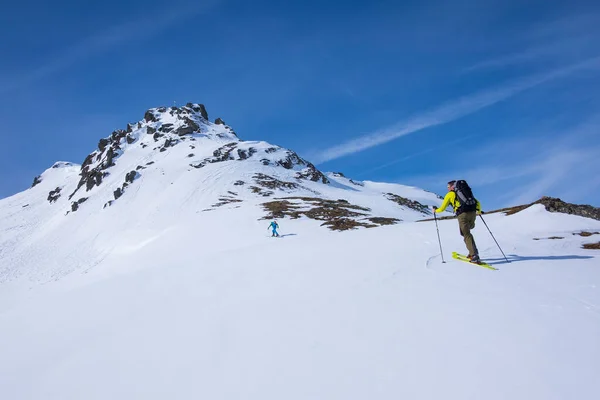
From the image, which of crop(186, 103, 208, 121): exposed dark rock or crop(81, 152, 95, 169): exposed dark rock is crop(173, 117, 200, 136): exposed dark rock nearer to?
crop(186, 103, 208, 121): exposed dark rock

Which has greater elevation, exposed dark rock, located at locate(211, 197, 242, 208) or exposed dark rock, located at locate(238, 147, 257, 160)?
exposed dark rock, located at locate(238, 147, 257, 160)

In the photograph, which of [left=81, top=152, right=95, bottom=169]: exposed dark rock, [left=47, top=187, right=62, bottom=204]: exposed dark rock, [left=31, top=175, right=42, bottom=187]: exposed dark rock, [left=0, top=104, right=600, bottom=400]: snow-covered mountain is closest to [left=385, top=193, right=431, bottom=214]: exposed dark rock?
[left=0, top=104, right=600, bottom=400]: snow-covered mountain

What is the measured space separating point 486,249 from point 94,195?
79923 mm

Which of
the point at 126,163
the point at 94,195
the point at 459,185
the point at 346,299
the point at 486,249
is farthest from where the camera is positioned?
the point at 126,163

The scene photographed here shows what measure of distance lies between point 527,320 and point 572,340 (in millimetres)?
687

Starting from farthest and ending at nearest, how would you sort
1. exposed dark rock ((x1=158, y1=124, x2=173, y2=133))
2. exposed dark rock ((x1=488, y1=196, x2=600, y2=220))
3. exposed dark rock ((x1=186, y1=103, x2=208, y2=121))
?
exposed dark rock ((x1=186, y1=103, x2=208, y2=121)), exposed dark rock ((x1=158, y1=124, x2=173, y2=133)), exposed dark rock ((x1=488, y1=196, x2=600, y2=220))

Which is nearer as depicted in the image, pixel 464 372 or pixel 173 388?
pixel 464 372

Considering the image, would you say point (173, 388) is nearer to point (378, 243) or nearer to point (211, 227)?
point (378, 243)

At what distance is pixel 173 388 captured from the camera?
4141 millimetres

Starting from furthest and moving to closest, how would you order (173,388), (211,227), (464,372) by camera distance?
(211,227), (173,388), (464,372)

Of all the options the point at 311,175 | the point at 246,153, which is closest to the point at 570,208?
the point at 311,175

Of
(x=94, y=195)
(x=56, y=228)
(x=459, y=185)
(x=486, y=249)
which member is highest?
(x=94, y=195)

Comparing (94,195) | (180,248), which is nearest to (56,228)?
(94,195)

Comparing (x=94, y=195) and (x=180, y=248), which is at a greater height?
(x=94, y=195)
